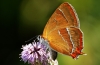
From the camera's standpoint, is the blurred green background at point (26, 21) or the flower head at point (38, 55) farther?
the blurred green background at point (26, 21)

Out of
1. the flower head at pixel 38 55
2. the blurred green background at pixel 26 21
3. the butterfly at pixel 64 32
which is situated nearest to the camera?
the butterfly at pixel 64 32

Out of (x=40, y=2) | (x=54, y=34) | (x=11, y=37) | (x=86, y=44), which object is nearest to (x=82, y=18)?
(x=86, y=44)

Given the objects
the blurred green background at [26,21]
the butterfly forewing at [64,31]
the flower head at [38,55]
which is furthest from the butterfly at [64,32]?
the blurred green background at [26,21]

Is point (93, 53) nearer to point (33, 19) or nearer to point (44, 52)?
point (33, 19)

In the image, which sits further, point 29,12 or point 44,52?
point 29,12

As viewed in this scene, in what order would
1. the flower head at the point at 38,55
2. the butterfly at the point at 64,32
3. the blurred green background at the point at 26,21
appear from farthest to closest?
the blurred green background at the point at 26,21 → the flower head at the point at 38,55 → the butterfly at the point at 64,32

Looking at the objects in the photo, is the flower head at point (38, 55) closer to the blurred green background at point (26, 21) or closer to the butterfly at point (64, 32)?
the butterfly at point (64, 32)

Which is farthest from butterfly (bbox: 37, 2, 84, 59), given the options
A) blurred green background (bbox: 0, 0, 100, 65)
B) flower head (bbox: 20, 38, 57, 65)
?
blurred green background (bbox: 0, 0, 100, 65)
